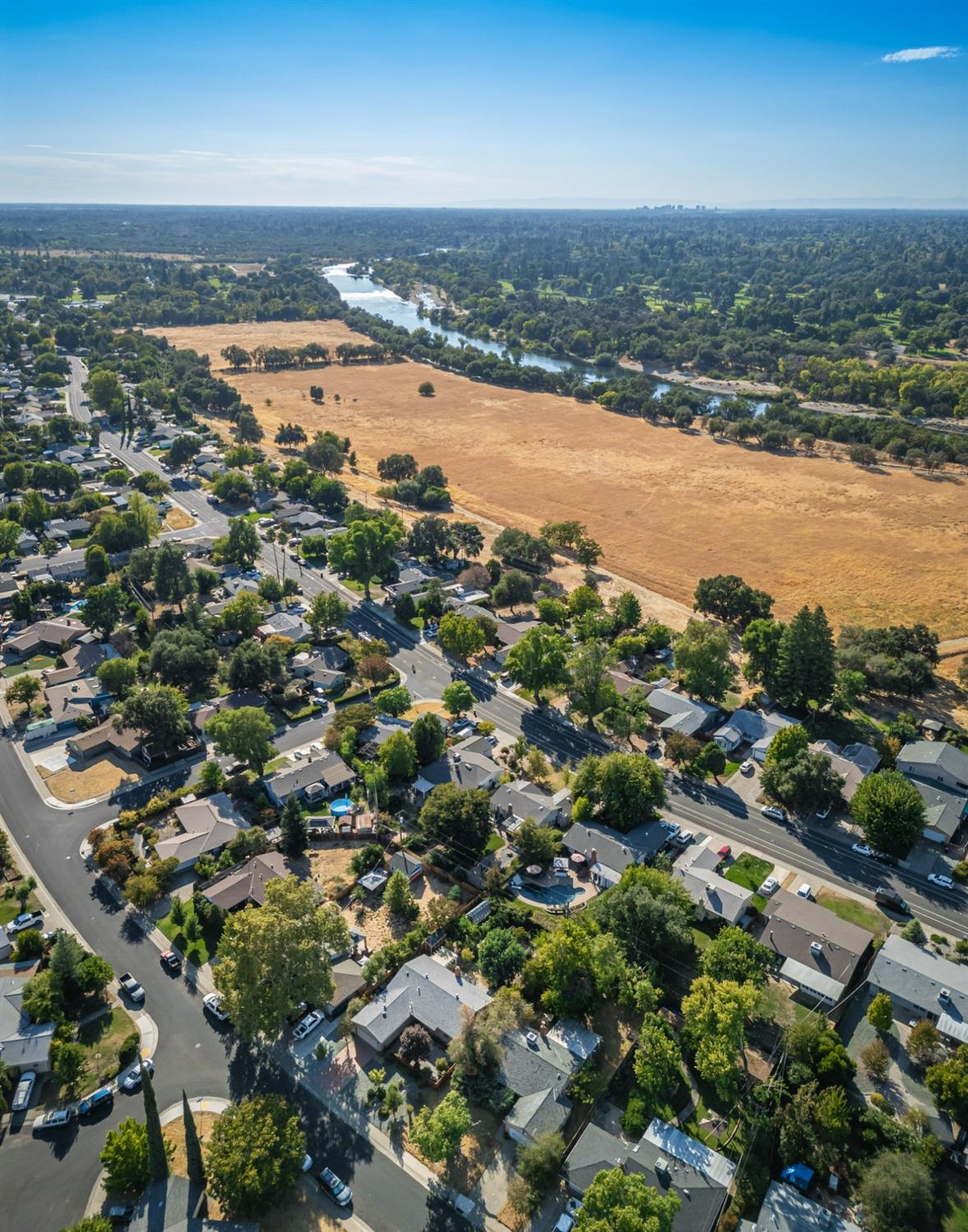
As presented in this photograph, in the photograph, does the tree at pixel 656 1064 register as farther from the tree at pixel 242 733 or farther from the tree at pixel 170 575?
the tree at pixel 170 575

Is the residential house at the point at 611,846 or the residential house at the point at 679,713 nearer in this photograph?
the residential house at the point at 611,846

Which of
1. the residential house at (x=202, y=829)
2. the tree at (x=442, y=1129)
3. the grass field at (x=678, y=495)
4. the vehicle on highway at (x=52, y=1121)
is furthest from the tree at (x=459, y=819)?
the grass field at (x=678, y=495)

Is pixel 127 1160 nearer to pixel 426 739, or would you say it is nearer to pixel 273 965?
pixel 273 965

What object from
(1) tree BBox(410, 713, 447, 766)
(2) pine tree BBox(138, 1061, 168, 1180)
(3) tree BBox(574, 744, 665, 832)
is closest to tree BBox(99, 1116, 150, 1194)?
(2) pine tree BBox(138, 1061, 168, 1180)

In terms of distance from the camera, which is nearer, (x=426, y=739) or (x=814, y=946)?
(x=814, y=946)

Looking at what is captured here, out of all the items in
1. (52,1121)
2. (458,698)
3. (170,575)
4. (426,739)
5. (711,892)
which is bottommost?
(52,1121)

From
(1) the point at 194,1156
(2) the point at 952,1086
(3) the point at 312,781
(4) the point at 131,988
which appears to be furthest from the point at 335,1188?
(2) the point at 952,1086

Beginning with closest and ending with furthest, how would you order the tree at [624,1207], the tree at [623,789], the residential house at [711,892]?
the tree at [624,1207]
the residential house at [711,892]
the tree at [623,789]
